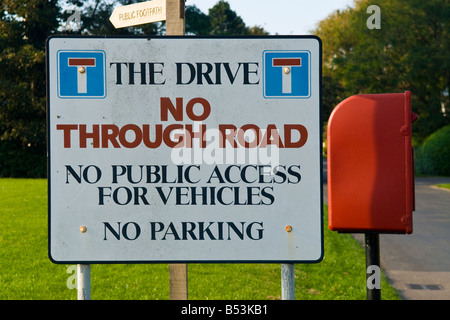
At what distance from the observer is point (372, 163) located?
2119 mm

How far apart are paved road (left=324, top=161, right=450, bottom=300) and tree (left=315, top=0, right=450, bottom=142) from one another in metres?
22.1

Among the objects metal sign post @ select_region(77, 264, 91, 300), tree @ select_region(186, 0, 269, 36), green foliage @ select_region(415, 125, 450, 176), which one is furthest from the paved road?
tree @ select_region(186, 0, 269, 36)

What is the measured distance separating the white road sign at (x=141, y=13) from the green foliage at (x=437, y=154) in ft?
103

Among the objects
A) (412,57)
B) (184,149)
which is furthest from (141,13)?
(412,57)

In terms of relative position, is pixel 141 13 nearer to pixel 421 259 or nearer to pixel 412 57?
pixel 421 259

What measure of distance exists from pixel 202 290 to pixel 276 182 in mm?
4094

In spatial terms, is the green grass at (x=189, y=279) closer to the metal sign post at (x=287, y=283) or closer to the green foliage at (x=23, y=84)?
the metal sign post at (x=287, y=283)

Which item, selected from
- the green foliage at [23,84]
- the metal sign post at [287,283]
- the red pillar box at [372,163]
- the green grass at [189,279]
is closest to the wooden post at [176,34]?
the metal sign post at [287,283]

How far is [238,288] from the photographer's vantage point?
248 inches

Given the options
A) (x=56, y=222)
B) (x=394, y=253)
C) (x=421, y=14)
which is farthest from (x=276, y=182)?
(x=421, y=14)

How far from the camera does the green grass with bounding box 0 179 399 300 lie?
605cm

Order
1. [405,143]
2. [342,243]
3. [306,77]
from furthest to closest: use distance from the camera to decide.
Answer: [342,243] < [306,77] < [405,143]

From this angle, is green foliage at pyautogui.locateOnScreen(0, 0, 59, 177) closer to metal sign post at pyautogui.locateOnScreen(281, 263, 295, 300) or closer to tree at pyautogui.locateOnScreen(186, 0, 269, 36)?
metal sign post at pyautogui.locateOnScreen(281, 263, 295, 300)

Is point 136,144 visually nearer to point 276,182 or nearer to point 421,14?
point 276,182
